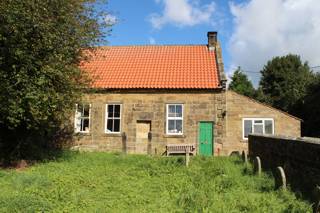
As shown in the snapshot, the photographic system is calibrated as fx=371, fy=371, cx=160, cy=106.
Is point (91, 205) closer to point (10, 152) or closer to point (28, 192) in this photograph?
point (28, 192)

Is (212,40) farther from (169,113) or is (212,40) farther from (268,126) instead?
(268,126)

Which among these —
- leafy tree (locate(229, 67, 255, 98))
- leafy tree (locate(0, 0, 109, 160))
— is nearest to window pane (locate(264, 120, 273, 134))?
leafy tree (locate(0, 0, 109, 160))

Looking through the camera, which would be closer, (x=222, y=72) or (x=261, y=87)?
(x=222, y=72)

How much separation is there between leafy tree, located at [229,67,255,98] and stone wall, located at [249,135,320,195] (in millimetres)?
34784

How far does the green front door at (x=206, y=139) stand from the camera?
22.3 meters

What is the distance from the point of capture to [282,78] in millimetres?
48469

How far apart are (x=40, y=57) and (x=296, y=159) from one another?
30.6ft

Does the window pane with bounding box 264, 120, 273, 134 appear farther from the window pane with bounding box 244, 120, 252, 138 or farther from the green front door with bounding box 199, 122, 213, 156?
the green front door with bounding box 199, 122, 213, 156

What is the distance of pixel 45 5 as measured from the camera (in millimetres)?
13430

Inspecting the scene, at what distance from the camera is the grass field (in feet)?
26.8

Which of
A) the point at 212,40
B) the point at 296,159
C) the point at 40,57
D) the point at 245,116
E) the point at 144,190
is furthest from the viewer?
the point at 212,40

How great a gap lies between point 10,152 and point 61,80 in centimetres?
455

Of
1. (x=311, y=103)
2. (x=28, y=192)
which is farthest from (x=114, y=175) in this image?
(x=311, y=103)

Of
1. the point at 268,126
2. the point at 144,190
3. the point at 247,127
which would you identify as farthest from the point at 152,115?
the point at 144,190
